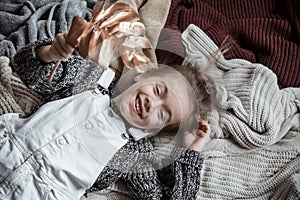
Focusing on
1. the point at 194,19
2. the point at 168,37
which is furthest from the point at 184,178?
the point at 194,19

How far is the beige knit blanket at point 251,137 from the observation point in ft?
3.05

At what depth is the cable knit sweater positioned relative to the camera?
83 cm

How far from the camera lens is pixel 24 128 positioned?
832 millimetres

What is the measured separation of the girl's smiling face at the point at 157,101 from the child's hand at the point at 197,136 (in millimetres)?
74

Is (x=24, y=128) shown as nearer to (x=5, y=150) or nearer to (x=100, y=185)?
(x=5, y=150)

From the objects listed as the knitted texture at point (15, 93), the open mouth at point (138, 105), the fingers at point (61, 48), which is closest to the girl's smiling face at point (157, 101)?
the open mouth at point (138, 105)

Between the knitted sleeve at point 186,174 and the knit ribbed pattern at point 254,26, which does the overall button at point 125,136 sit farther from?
the knit ribbed pattern at point 254,26

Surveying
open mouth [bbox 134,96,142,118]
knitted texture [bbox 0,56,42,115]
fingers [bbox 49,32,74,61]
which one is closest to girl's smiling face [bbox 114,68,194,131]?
open mouth [bbox 134,96,142,118]

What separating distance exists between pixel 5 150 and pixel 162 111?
0.94 feet

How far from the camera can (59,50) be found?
720 millimetres

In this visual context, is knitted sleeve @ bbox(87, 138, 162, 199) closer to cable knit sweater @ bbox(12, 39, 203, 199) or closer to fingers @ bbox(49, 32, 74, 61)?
cable knit sweater @ bbox(12, 39, 203, 199)

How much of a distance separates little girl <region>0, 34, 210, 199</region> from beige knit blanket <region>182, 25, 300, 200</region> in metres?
0.12

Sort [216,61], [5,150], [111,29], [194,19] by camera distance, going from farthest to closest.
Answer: [194,19] → [216,61] → [5,150] → [111,29]

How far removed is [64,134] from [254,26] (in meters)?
0.53
